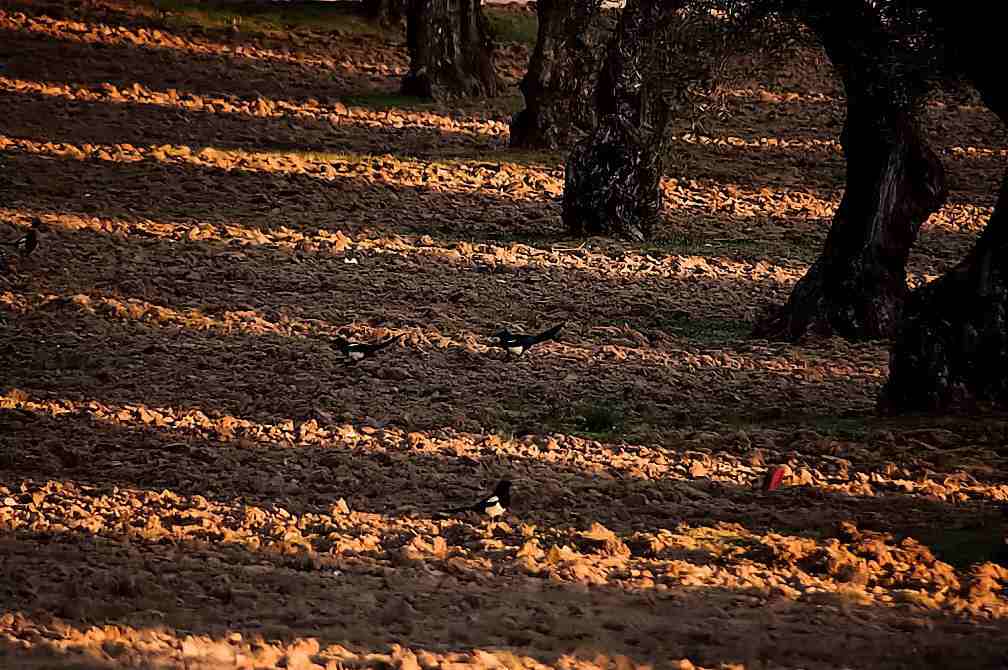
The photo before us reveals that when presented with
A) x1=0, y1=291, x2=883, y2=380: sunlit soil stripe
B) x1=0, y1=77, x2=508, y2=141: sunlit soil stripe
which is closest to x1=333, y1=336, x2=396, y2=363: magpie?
x1=0, y1=291, x2=883, y2=380: sunlit soil stripe

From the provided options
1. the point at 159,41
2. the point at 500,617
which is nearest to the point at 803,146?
the point at 159,41

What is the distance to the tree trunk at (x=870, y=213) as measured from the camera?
490 inches

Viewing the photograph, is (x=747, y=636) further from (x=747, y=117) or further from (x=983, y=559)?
(x=747, y=117)

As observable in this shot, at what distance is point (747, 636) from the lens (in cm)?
673

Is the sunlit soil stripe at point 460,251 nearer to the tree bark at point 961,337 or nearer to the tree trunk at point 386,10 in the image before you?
the tree bark at point 961,337

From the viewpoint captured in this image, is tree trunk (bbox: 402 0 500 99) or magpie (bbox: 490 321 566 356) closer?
magpie (bbox: 490 321 566 356)

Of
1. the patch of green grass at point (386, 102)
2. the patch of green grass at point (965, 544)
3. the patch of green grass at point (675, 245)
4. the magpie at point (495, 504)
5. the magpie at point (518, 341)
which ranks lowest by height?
the magpie at point (495, 504)

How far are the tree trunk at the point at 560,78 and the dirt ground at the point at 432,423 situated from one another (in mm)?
566

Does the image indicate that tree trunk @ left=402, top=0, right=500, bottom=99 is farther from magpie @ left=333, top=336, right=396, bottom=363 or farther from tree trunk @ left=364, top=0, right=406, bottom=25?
magpie @ left=333, top=336, right=396, bottom=363

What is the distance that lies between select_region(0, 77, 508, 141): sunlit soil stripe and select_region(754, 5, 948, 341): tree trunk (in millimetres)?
9605

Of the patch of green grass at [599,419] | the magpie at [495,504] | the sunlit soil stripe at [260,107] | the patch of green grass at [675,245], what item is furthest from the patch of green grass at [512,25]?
the magpie at [495,504]

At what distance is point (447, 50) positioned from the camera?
77.8 ft

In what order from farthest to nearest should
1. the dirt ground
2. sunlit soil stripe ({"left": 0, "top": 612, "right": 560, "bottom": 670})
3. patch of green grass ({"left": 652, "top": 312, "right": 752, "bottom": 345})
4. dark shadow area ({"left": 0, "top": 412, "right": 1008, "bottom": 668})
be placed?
patch of green grass ({"left": 652, "top": 312, "right": 752, "bottom": 345}) → the dirt ground → dark shadow area ({"left": 0, "top": 412, "right": 1008, "bottom": 668}) → sunlit soil stripe ({"left": 0, "top": 612, "right": 560, "bottom": 670})

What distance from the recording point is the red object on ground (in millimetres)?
9289
